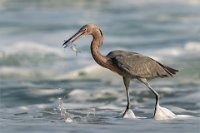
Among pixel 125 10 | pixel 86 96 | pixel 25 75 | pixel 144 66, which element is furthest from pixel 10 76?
pixel 125 10

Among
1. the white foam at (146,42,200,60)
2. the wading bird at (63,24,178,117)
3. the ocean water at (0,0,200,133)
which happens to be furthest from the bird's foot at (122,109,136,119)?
the white foam at (146,42,200,60)

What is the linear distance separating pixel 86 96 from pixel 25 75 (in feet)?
12.0

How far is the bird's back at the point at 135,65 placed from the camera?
12047 millimetres

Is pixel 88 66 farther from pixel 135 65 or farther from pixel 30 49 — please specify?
pixel 135 65

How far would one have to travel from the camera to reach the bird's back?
39.5ft

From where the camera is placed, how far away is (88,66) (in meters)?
20.2

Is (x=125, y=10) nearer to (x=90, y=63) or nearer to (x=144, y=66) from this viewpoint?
(x=90, y=63)

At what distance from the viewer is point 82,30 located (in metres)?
12.2

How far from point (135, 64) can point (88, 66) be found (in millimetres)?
8125

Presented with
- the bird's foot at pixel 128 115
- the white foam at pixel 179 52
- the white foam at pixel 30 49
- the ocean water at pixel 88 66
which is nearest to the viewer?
the ocean water at pixel 88 66

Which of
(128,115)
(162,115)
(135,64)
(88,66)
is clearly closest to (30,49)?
(88,66)

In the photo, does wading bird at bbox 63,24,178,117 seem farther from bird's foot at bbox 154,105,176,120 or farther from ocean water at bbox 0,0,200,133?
ocean water at bbox 0,0,200,133

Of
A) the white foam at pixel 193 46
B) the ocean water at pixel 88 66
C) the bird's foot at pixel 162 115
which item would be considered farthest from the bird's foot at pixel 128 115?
the white foam at pixel 193 46

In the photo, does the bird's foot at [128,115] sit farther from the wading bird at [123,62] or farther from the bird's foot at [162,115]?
the bird's foot at [162,115]
